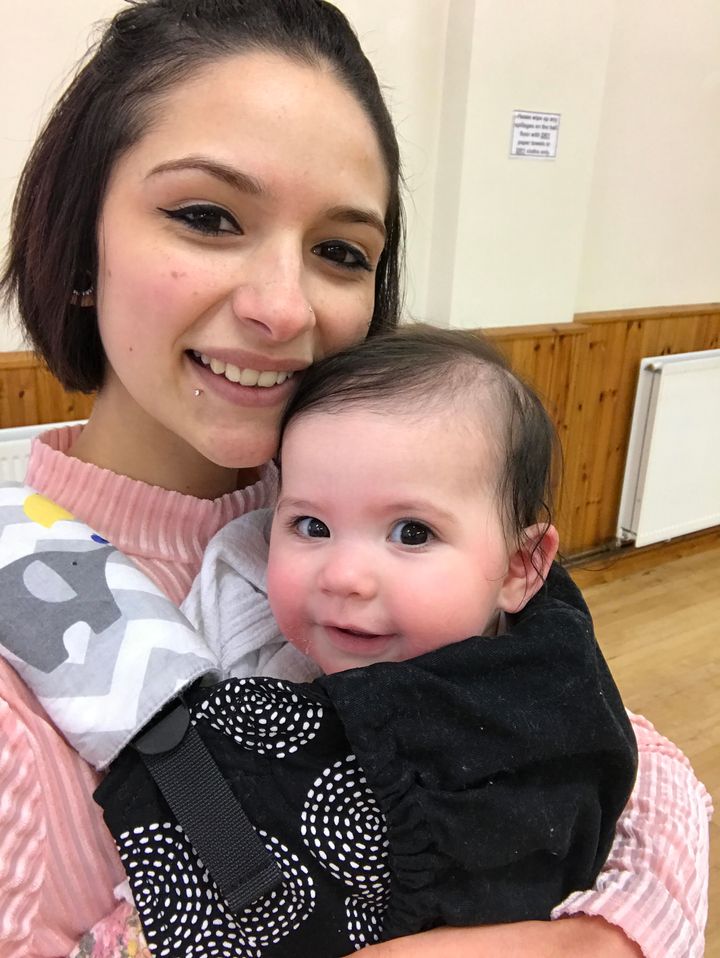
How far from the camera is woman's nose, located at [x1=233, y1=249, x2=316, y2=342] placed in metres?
0.87

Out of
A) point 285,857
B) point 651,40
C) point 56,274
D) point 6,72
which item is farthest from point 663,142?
point 285,857

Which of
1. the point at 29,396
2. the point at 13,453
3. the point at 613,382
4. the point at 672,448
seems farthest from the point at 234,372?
the point at 672,448

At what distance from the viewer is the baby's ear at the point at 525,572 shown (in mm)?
→ 943

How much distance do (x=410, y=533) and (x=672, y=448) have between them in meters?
3.15

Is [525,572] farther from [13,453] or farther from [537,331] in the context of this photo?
[537,331]

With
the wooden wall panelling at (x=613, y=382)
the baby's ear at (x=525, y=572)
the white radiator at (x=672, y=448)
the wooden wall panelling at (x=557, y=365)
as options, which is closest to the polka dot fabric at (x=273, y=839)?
the baby's ear at (x=525, y=572)

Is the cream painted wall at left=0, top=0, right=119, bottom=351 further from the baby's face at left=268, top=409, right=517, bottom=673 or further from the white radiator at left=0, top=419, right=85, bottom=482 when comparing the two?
the baby's face at left=268, top=409, right=517, bottom=673

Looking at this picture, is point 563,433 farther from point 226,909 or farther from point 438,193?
point 226,909

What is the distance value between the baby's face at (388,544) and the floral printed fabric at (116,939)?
1.00ft

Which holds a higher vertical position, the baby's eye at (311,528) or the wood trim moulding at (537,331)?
the baby's eye at (311,528)

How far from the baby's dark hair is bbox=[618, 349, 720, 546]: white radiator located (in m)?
2.80

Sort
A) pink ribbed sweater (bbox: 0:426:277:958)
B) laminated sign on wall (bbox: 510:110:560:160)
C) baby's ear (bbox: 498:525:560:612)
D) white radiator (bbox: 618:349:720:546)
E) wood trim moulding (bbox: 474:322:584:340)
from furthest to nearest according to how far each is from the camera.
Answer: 1. white radiator (bbox: 618:349:720:546)
2. wood trim moulding (bbox: 474:322:584:340)
3. laminated sign on wall (bbox: 510:110:560:160)
4. baby's ear (bbox: 498:525:560:612)
5. pink ribbed sweater (bbox: 0:426:277:958)

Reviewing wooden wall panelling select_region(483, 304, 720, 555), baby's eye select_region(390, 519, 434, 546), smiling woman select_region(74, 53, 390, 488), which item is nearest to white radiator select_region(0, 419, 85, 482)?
smiling woman select_region(74, 53, 390, 488)

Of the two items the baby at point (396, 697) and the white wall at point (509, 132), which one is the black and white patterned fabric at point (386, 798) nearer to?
the baby at point (396, 697)
